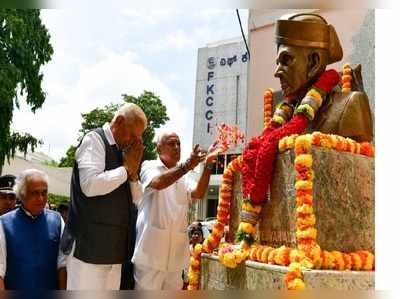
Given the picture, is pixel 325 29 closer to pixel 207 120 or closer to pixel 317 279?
pixel 317 279

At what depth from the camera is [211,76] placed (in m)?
18.5

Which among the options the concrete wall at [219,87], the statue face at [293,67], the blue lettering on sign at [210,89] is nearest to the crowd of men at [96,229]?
the statue face at [293,67]

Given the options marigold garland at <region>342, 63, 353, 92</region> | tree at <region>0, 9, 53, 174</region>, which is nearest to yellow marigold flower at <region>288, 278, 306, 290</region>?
marigold garland at <region>342, 63, 353, 92</region>

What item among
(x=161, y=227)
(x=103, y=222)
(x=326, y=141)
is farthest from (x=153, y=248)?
(x=326, y=141)

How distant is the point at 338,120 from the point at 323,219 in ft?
2.16

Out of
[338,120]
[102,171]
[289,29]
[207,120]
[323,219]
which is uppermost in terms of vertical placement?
[207,120]

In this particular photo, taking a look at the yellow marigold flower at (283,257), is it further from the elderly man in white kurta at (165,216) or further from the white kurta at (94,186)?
the white kurta at (94,186)

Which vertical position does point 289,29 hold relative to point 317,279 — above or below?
above

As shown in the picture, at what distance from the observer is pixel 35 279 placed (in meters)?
2.41

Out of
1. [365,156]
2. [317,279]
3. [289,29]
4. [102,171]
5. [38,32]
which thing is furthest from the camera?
[38,32]

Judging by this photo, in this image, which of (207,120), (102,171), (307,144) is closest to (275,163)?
(307,144)

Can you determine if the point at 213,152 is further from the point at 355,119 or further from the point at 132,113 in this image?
the point at 355,119

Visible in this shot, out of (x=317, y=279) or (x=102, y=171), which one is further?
(x=102, y=171)

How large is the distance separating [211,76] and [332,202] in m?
16.2
